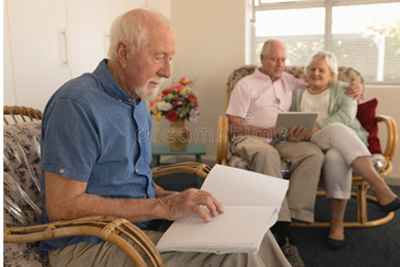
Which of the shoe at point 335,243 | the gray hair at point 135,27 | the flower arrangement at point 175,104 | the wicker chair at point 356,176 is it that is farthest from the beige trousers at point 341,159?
the gray hair at point 135,27

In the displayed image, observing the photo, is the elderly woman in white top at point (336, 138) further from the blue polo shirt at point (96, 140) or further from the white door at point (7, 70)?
the white door at point (7, 70)

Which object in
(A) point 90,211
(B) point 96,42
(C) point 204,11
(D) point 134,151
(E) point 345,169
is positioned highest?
(C) point 204,11

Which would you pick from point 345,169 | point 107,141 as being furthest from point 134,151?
point 345,169

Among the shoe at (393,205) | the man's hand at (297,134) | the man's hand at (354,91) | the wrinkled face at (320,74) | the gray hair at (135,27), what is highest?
the gray hair at (135,27)

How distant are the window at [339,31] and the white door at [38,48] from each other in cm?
198

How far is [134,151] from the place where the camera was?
4.46 ft

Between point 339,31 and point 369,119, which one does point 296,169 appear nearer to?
point 369,119

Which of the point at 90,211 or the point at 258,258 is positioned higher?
the point at 90,211

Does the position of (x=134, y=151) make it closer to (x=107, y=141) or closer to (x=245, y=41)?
(x=107, y=141)

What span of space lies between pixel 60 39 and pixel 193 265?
192 centimetres

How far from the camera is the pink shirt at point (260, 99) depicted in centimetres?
283

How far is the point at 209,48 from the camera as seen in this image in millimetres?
3938

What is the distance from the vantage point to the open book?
105 cm

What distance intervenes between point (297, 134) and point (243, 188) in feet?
4.30
